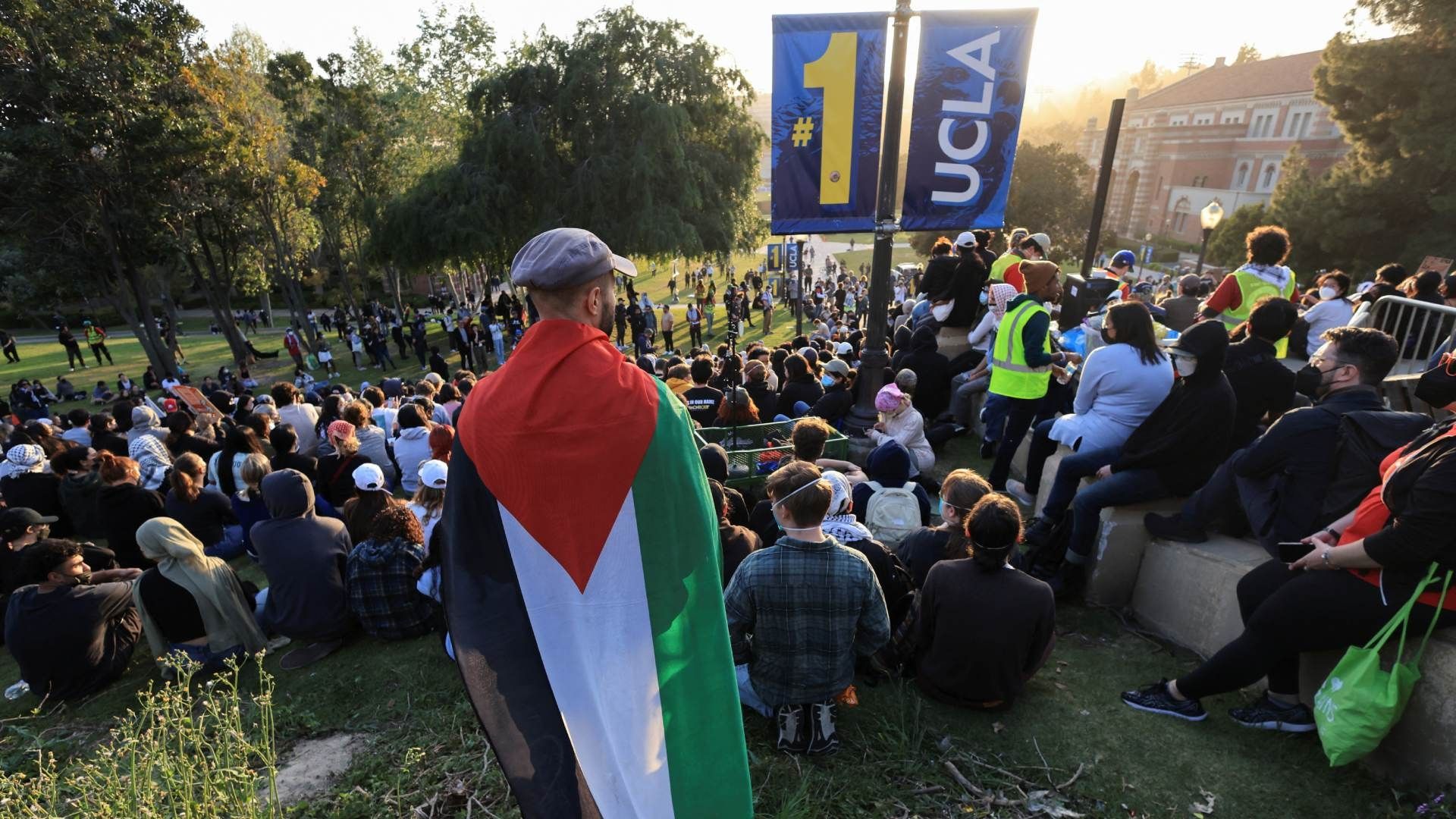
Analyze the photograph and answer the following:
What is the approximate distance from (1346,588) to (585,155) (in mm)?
23928

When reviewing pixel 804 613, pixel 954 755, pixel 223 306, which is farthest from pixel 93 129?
pixel 954 755

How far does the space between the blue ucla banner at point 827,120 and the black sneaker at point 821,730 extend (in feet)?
14.5

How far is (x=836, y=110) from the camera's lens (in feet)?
20.8

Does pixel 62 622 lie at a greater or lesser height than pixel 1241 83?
lesser

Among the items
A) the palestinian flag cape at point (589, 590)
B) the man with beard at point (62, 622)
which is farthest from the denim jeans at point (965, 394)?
the man with beard at point (62, 622)

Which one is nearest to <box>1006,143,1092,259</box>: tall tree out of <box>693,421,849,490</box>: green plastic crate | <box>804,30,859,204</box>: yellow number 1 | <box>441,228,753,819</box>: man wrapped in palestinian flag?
<box>804,30,859,204</box>: yellow number 1

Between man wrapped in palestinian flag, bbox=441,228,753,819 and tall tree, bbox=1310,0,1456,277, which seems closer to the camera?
man wrapped in palestinian flag, bbox=441,228,753,819

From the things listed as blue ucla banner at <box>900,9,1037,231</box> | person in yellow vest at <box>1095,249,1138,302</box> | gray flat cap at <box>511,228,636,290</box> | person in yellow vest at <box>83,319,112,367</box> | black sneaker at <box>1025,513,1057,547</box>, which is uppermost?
blue ucla banner at <box>900,9,1037,231</box>

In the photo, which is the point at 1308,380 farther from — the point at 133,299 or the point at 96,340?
the point at 96,340

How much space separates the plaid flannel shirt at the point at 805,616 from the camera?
3.04 meters

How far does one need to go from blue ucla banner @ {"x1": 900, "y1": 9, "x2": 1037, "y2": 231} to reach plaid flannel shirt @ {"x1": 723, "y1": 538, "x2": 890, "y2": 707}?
4255 millimetres

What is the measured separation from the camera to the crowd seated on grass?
3.10 metres

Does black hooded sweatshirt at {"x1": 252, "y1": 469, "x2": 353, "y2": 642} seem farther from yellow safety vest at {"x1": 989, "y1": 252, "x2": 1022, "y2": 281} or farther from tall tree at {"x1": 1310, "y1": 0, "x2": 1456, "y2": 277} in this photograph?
tall tree at {"x1": 1310, "y1": 0, "x2": 1456, "y2": 277}

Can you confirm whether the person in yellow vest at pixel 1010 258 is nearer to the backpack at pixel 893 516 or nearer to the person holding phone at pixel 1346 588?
the backpack at pixel 893 516
